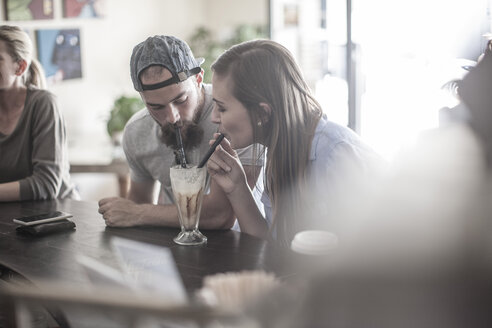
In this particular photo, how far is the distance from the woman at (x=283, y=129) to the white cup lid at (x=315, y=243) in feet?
1.53

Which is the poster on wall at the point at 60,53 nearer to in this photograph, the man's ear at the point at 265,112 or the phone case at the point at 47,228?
the phone case at the point at 47,228

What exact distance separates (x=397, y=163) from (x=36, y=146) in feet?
5.84

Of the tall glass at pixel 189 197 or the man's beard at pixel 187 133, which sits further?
the man's beard at pixel 187 133

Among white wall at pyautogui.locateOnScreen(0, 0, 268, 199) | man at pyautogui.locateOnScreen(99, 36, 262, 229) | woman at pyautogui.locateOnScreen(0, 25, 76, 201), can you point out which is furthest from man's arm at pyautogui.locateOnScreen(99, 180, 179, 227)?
white wall at pyautogui.locateOnScreen(0, 0, 268, 199)

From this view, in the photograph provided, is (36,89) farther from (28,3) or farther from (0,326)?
(28,3)

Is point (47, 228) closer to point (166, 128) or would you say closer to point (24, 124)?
point (166, 128)

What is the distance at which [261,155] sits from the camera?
1843mm

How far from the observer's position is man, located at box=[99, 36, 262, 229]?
66.0 inches

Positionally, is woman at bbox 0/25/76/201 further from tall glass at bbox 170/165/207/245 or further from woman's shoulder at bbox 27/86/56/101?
tall glass at bbox 170/165/207/245

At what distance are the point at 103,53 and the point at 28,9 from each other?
0.84 metres

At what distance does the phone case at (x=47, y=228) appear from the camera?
1.62 metres

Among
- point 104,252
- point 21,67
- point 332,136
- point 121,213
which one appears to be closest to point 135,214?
point 121,213

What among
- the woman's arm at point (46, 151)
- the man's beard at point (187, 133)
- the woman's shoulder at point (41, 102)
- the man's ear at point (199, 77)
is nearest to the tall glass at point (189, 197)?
the man's beard at point (187, 133)

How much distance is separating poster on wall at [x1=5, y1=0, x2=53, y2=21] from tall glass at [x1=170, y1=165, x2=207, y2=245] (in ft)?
11.3
